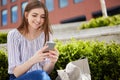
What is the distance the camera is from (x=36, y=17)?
3.79 metres

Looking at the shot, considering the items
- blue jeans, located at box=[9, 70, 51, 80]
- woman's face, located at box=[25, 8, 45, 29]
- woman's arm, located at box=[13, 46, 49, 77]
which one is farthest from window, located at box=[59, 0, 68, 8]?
blue jeans, located at box=[9, 70, 51, 80]

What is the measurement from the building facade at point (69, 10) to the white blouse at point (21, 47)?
1075 inches

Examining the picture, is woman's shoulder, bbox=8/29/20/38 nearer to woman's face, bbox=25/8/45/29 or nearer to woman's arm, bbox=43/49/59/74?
woman's face, bbox=25/8/45/29

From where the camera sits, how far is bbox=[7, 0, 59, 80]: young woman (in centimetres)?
360

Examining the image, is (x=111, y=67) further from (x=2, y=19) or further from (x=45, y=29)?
(x=2, y=19)

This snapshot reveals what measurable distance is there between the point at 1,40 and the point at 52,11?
84.5 feet

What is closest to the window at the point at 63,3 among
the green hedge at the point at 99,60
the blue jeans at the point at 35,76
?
the green hedge at the point at 99,60

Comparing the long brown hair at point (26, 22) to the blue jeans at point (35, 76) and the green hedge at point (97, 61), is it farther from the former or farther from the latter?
the green hedge at point (97, 61)

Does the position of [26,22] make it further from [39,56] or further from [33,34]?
[39,56]

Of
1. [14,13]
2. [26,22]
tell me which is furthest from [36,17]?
[14,13]

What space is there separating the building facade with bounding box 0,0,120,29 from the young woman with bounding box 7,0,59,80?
2727cm

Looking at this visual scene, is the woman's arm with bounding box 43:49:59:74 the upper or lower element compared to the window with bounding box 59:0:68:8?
lower

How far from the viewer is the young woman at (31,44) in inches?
142

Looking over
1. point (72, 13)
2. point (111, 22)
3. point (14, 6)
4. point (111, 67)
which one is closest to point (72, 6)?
point (72, 13)
